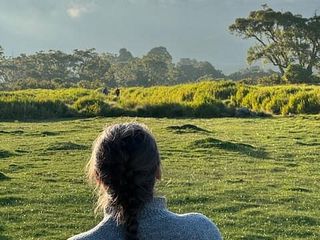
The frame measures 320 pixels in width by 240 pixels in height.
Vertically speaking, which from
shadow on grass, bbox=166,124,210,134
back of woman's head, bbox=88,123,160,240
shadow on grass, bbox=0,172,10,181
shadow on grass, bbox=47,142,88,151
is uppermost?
back of woman's head, bbox=88,123,160,240

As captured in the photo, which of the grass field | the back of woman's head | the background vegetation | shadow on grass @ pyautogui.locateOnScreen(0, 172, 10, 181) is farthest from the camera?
the background vegetation

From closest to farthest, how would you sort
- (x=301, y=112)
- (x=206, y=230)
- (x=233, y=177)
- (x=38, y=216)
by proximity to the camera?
(x=206, y=230) → (x=38, y=216) → (x=233, y=177) → (x=301, y=112)

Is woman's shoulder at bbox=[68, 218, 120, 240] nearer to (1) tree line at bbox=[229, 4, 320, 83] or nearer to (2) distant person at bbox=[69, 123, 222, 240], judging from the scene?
(2) distant person at bbox=[69, 123, 222, 240]

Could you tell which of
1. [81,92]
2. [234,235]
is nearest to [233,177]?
[234,235]

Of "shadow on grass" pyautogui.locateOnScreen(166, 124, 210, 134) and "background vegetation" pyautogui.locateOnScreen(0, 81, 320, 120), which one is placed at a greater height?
"background vegetation" pyautogui.locateOnScreen(0, 81, 320, 120)

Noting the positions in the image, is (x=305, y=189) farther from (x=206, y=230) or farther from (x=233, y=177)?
(x=206, y=230)

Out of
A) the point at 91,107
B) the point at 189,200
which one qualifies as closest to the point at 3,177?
the point at 189,200

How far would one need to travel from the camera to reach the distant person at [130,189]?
2914mm

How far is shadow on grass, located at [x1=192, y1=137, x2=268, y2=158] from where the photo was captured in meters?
16.7

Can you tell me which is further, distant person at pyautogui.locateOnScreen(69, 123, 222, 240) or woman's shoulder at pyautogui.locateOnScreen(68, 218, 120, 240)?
woman's shoulder at pyautogui.locateOnScreen(68, 218, 120, 240)

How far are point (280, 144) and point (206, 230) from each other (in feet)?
51.1

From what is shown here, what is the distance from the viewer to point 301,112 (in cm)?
3069

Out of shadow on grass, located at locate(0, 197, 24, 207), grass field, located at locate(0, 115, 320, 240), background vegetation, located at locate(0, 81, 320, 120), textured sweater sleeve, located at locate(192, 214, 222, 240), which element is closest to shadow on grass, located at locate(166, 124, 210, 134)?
grass field, located at locate(0, 115, 320, 240)

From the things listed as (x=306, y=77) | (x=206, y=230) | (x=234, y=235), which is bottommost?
(x=234, y=235)
